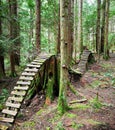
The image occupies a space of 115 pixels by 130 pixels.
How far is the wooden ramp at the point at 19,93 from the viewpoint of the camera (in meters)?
→ 7.67

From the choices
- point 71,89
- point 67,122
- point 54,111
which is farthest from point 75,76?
point 67,122

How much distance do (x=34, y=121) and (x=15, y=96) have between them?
121 centimetres

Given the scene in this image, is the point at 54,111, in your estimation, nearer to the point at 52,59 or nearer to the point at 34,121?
the point at 34,121

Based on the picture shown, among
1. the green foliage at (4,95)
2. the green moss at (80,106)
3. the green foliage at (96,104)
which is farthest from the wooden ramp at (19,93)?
the green foliage at (4,95)

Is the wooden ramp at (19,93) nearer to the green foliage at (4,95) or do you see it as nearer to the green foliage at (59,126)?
the green foliage at (59,126)

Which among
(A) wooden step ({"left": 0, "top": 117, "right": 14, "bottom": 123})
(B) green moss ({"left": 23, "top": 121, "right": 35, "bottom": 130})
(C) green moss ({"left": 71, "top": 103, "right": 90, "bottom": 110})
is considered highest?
(C) green moss ({"left": 71, "top": 103, "right": 90, "bottom": 110})

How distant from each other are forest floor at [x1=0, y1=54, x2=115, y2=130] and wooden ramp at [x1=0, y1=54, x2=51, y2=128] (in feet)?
1.40

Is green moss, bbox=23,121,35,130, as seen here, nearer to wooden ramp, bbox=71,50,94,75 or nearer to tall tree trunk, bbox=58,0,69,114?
tall tree trunk, bbox=58,0,69,114

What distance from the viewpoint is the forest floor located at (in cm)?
710

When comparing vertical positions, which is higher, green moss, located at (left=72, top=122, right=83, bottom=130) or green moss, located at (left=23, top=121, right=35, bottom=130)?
green moss, located at (left=72, top=122, right=83, bottom=130)

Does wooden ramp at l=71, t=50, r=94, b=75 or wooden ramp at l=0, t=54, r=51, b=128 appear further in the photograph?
wooden ramp at l=71, t=50, r=94, b=75

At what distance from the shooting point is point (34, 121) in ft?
25.4

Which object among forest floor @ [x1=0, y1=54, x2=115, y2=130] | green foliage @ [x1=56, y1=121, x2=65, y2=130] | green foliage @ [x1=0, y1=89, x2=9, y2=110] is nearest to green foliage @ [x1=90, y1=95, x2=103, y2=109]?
forest floor @ [x1=0, y1=54, x2=115, y2=130]

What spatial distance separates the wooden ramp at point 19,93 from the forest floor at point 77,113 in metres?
0.43
